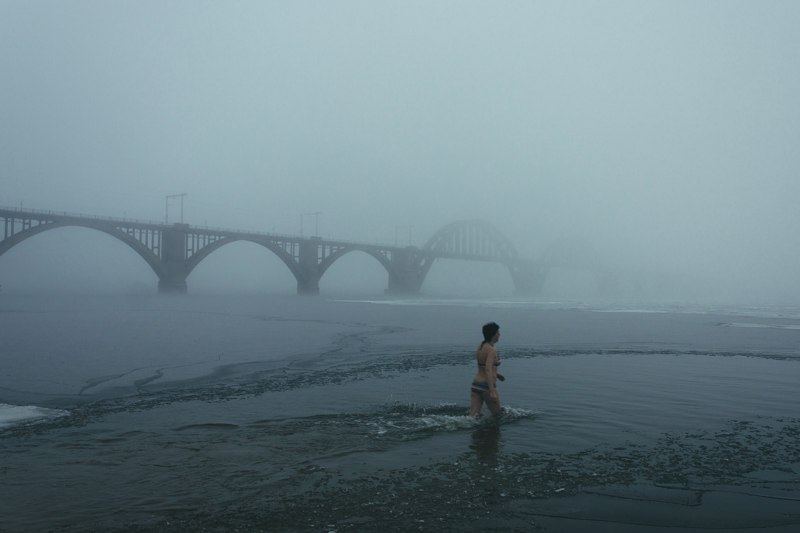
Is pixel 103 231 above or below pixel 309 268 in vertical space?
above

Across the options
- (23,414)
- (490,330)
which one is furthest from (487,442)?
(23,414)

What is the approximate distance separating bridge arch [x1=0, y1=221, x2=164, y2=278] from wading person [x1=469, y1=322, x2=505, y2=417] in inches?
2624

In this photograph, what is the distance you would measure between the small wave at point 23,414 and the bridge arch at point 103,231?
61628 mm

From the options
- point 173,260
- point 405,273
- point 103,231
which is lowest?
point 405,273

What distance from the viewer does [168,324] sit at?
32.6m

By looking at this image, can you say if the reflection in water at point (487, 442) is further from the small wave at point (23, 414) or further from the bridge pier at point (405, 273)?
the bridge pier at point (405, 273)

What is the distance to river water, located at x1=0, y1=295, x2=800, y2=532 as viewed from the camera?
6047 millimetres

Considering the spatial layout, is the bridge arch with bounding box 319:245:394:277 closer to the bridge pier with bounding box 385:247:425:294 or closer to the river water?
the bridge pier with bounding box 385:247:425:294

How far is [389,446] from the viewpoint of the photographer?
8.60 metres

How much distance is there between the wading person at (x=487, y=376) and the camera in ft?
32.4

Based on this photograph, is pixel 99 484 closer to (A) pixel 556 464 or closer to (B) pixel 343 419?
(B) pixel 343 419

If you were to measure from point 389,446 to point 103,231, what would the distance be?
2875 inches

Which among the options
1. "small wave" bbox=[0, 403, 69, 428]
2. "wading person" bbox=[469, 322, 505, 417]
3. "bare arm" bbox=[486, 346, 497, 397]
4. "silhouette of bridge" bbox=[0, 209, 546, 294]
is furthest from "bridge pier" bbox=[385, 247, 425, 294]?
"bare arm" bbox=[486, 346, 497, 397]

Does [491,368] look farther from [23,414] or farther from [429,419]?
[23,414]
